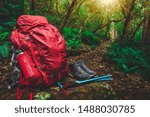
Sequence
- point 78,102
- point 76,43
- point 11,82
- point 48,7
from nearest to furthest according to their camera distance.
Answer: point 78,102, point 11,82, point 76,43, point 48,7

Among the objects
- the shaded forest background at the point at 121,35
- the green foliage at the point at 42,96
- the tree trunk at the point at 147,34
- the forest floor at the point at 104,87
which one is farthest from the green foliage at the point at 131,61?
the green foliage at the point at 42,96

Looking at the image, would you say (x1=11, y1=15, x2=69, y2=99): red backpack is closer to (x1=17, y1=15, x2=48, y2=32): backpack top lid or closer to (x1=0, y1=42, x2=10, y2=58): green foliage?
(x1=17, y1=15, x2=48, y2=32): backpack top lid

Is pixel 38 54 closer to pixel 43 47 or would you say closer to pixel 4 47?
pixel 43 47

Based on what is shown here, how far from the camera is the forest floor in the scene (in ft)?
16.9

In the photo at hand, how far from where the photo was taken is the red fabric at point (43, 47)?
16.9 ft

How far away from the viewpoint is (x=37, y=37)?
5.27m

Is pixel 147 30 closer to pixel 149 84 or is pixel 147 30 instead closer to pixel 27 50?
pixel 149 84

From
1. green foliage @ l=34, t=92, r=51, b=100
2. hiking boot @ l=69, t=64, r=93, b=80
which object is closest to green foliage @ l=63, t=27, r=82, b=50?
hiking boot @ l=69, t=64, r=93, b=80

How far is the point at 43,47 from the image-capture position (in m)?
5.18

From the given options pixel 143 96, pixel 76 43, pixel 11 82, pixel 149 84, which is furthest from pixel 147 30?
pixel 11 82

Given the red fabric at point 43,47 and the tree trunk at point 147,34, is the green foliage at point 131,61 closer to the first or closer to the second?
the tree trunk at point 147,34

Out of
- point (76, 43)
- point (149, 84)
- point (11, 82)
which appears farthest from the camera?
point (76, 43)

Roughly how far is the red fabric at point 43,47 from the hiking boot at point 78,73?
0.57 meters

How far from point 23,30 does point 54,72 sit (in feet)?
4.04
